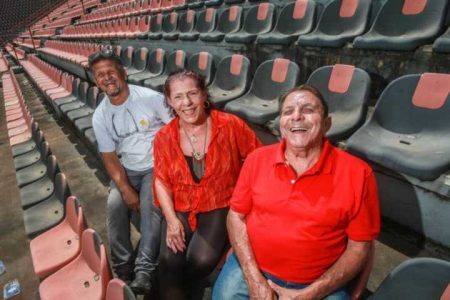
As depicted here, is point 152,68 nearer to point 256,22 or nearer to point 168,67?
point 168,67

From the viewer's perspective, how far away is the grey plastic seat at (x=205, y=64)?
341 centimetres

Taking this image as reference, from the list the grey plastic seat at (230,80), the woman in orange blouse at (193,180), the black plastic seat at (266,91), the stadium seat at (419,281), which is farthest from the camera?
the grey plastic seat at (230,80)

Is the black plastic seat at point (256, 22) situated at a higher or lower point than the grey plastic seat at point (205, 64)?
higher

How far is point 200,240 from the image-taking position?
1.55m

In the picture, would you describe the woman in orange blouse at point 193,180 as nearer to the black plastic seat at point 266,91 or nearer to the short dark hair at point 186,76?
the short dark hair at point 186,76

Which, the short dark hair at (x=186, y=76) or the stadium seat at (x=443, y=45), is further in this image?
the stadium seat at (x=443, y=45)

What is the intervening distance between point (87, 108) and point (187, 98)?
326 centimetres

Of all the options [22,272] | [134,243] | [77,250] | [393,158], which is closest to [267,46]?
[393,158]

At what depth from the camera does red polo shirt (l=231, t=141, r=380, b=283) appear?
1109mm

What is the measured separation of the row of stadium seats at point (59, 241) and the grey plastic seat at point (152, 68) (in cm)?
153

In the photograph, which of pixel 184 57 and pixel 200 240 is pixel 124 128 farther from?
pixel 184 57

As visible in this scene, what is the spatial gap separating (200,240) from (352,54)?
1.90m

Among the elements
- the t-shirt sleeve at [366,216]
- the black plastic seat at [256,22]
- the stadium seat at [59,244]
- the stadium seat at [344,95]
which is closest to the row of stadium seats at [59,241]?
the stadium seat at [59,244]

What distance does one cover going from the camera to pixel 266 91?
2.78 meters
